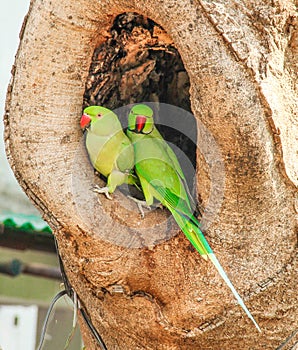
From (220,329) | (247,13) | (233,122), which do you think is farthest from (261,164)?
(220,329)

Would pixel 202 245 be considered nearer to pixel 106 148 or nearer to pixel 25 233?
pixel 106 148

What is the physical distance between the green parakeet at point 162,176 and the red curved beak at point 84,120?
34 cm

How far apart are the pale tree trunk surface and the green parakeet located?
50mm

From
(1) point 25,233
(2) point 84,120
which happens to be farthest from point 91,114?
(1) point 25,233

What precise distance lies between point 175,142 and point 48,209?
853mm

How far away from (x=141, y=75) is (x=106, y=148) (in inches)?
19.2

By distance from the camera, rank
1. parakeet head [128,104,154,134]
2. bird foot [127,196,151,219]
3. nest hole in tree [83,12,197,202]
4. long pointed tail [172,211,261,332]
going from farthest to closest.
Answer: parakeet head [128,104,154,134]
nest hole in tree [83,12,197,202]
bird foot [127,196,151,219]
long pointed tail [172,211,261,332]

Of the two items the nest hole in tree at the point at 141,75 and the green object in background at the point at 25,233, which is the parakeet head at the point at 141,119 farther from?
the green object in background at the point at 25,233

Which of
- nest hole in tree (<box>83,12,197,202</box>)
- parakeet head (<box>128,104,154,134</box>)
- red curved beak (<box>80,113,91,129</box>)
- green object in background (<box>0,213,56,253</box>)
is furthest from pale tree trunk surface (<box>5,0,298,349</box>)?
green object in background (<box>0,213,56,253</box>)

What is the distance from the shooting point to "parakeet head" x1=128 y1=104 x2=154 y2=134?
2617 mm

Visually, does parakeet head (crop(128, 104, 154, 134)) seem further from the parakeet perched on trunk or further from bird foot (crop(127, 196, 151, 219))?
bird foot (crop(127, 196, 151, 219))

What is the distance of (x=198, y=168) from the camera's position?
2.17 metres

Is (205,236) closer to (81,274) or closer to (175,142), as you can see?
(81,274)

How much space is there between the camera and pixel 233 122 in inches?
78.3
